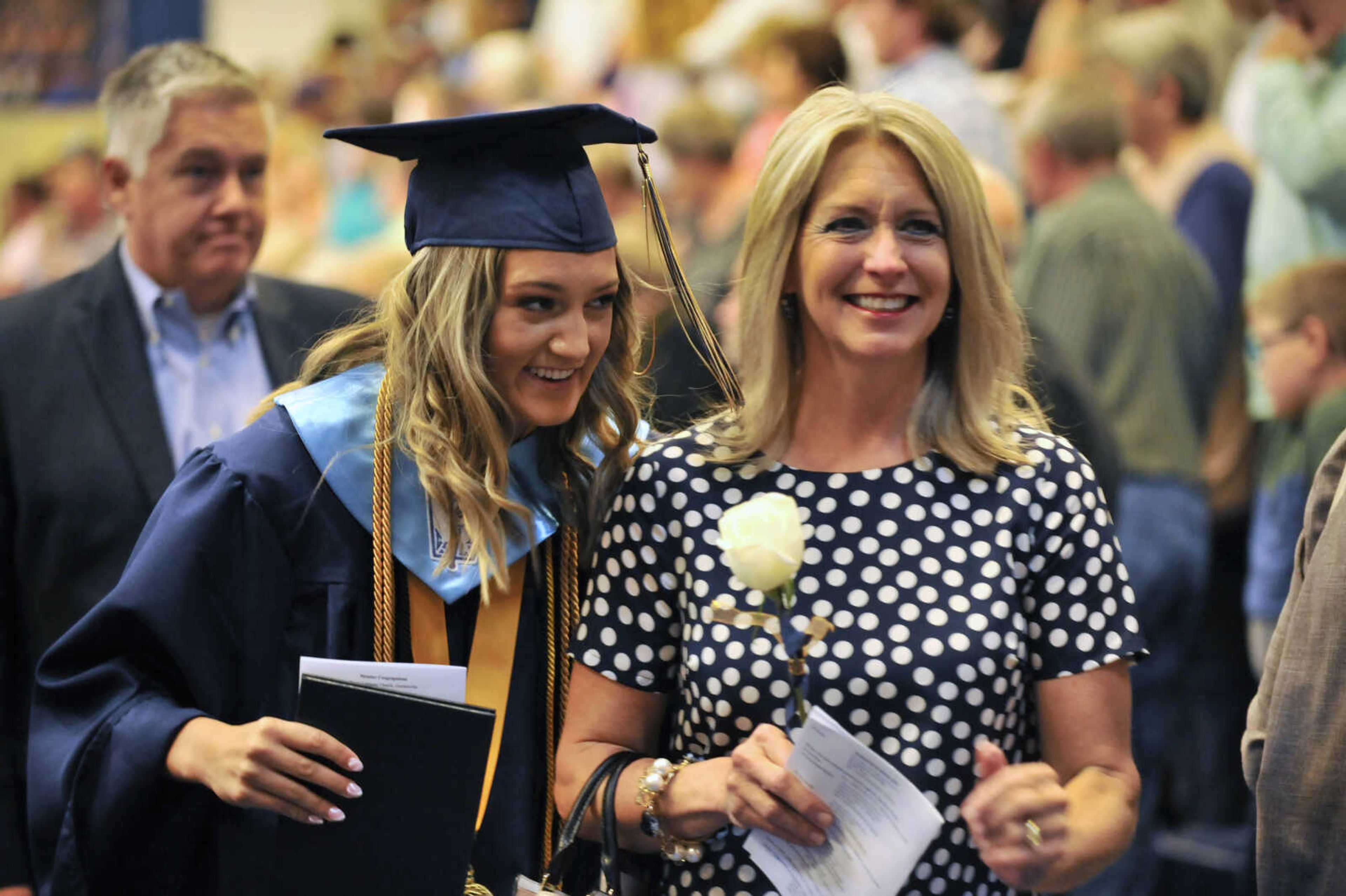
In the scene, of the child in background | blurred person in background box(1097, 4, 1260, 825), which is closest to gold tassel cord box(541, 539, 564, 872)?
the child in background

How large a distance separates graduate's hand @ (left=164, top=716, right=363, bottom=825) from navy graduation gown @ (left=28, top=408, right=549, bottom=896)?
0.65 ft

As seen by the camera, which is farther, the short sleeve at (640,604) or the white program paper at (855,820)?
the short sleeve at (640,604)

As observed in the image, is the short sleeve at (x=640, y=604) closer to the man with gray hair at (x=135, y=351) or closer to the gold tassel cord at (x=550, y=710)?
the gold tassel cord at (x=550, y=710)

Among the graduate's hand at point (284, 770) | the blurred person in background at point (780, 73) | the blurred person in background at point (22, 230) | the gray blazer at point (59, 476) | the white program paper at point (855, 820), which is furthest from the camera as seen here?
the blurred person in background at point (22, 230)

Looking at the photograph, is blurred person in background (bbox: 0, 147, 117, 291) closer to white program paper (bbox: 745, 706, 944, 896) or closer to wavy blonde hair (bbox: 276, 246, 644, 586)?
wavy blonde hair (bbox: 276, 246, 644, 586)

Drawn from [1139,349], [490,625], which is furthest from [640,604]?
[1139,349]

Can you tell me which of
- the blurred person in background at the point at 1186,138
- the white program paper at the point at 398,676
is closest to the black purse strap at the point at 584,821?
the white program paper at the point at 398,676

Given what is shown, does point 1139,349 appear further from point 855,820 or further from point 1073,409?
point 855,820

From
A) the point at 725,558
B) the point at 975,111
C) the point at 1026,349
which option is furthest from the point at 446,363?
the point at 975,111

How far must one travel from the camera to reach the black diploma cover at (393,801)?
2.40 metres

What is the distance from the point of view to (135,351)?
3.68 m

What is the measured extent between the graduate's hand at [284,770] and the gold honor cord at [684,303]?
86cm

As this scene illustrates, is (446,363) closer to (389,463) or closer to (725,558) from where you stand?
(389,463)

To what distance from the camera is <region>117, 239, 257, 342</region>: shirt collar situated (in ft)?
12.3
